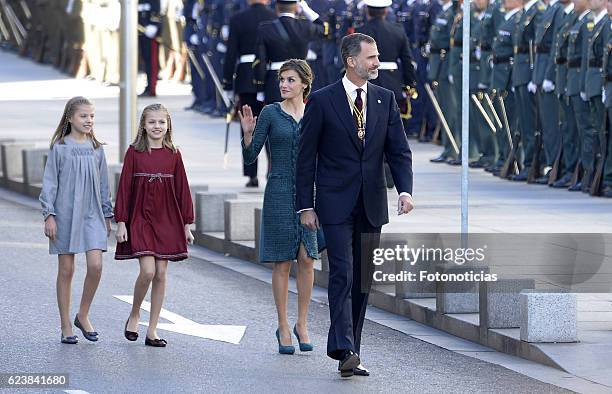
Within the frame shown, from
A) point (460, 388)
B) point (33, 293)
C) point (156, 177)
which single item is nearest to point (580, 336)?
point (460, 388)

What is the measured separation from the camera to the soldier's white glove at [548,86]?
22.0m

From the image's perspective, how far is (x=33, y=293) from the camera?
48.0 feet

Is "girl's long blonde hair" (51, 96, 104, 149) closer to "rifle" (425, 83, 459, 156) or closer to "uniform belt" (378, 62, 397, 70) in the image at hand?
"uniform belt" (378, 62, 397, 70)

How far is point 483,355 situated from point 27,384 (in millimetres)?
2942

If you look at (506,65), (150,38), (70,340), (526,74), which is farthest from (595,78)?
(150,38)

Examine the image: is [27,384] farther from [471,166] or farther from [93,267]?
[471,166]

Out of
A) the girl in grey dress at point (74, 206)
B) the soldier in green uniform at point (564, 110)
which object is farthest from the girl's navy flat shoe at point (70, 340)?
the soldier in green uniform at point (564, 110)

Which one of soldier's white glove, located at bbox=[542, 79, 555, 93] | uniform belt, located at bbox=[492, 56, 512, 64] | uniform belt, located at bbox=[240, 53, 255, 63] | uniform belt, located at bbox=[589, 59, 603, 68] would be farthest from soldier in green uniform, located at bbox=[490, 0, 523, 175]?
uniform belt, located at bbox=[240, 53, 255, 63]

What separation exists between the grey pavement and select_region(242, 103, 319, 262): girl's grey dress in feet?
2.14

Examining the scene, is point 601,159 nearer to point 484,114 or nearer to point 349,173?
point 484,114

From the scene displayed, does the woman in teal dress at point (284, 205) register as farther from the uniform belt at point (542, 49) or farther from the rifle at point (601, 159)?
the uniform belt at point (542, 49)

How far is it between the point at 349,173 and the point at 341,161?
83mm

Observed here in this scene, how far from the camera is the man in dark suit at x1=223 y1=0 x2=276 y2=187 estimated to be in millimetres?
21297

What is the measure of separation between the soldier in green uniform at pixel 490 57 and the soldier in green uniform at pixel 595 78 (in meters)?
2.58
